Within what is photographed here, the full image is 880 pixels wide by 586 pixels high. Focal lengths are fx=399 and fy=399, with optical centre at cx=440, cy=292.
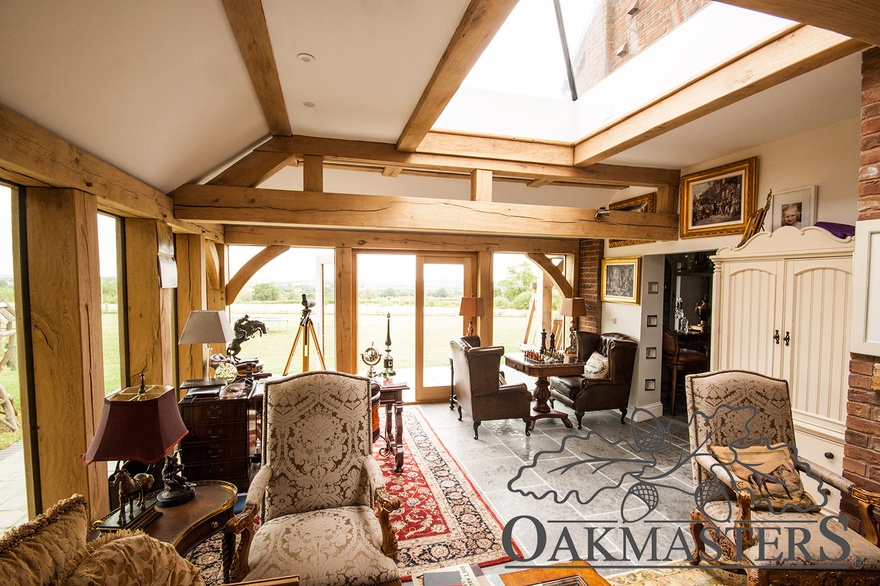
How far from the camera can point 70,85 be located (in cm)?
156

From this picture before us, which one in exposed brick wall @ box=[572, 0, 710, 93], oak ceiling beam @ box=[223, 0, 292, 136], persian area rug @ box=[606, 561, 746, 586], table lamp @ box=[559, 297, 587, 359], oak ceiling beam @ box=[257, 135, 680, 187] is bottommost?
persian area rug @ box=[606, 561, 746, 586]

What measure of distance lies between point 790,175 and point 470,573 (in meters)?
3.72

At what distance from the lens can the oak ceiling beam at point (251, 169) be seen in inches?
126

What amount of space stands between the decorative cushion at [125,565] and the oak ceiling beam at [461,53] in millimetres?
2166

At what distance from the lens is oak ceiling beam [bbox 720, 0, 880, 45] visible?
1.23 meters

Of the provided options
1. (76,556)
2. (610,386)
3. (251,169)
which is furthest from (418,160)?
(610,386)

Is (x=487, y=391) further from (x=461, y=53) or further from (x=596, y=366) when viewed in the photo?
(x=461, y=53)

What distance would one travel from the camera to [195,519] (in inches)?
69.9

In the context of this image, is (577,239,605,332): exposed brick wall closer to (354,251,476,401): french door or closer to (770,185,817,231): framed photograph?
(354,251,476,401): french door

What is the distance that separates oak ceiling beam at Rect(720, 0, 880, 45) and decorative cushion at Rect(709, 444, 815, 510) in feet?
5.53

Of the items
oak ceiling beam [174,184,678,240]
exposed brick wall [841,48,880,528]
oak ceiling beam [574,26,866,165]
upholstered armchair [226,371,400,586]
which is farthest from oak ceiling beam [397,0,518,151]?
exposed brick wall [841,48,880,528]

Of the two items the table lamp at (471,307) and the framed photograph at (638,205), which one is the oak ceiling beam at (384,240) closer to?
the table lamp at (471,307)

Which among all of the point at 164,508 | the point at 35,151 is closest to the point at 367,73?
the point at 35,151

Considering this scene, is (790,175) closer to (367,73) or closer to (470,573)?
(367,73)
